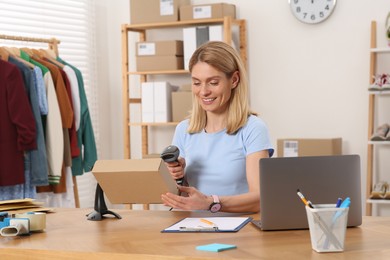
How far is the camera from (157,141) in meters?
5.62

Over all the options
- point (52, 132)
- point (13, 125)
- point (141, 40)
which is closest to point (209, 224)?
point (13, 125)

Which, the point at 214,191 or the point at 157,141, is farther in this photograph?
the point at 157,141

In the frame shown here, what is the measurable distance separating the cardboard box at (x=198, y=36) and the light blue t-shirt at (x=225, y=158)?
7.39 ft

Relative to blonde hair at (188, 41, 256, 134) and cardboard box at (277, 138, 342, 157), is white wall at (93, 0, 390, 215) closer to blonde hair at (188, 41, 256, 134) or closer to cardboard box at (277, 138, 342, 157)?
cardboard box at (277, 138, 342, 157)

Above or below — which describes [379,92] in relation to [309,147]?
above

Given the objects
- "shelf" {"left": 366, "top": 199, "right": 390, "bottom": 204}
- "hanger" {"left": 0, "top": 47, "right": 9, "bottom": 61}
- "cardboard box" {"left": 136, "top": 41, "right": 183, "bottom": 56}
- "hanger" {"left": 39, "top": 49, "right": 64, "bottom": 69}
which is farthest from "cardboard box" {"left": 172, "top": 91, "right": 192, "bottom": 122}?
"shelf" {"left": 366, "top": 199, "right": 390, "bottom": 204}

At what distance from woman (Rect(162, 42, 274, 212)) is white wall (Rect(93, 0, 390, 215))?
228cm

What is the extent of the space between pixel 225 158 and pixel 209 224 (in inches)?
22.9

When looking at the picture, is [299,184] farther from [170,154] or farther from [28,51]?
[28,51]

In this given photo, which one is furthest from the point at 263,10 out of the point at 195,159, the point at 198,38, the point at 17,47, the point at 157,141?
the point at 195,159

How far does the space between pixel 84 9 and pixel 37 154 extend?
5.21 ft

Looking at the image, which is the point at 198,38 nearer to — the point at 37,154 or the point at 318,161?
the point at 37,154

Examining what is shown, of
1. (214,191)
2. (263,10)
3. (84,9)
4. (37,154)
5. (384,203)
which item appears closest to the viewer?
(214,191)

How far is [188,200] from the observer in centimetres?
239
